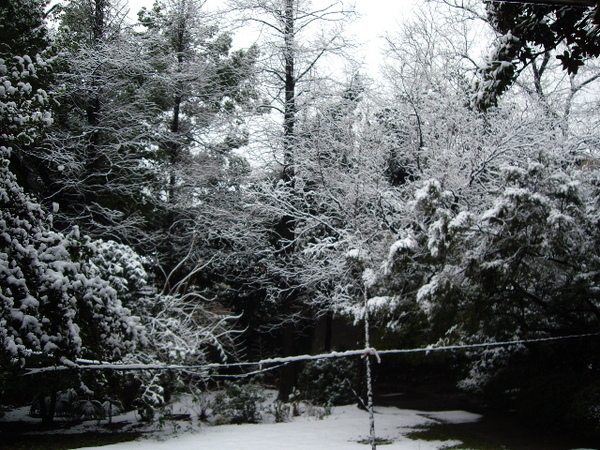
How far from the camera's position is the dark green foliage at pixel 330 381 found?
12.2 metres

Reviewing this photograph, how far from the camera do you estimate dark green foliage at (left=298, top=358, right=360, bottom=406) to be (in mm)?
12227

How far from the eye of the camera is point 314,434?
8898 millimetres

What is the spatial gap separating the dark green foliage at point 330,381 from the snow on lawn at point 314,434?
2.95 ft

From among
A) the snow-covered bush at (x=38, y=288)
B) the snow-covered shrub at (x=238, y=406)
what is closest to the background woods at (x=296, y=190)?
the snow-covered bush at (x=38, y=288)

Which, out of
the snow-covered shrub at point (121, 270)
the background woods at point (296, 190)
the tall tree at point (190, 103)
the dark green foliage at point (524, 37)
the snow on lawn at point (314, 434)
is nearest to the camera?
the dark green foliage at point (524, 37)

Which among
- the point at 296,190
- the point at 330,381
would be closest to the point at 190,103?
the point at 296,190

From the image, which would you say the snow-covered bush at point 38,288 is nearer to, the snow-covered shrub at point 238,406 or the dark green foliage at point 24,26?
the dark green foliage at point 24,26

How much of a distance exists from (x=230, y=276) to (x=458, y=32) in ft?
28.4

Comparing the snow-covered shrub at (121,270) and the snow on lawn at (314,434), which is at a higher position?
the snow-covered shrub at (121,270)

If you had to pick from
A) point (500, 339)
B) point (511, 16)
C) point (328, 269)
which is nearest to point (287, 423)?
point (328, 269)

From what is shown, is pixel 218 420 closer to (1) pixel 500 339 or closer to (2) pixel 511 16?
(1) pixel 500 339

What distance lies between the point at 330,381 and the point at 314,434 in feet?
12.1

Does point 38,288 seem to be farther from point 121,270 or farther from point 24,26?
point 24,26

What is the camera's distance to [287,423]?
33.3ft
